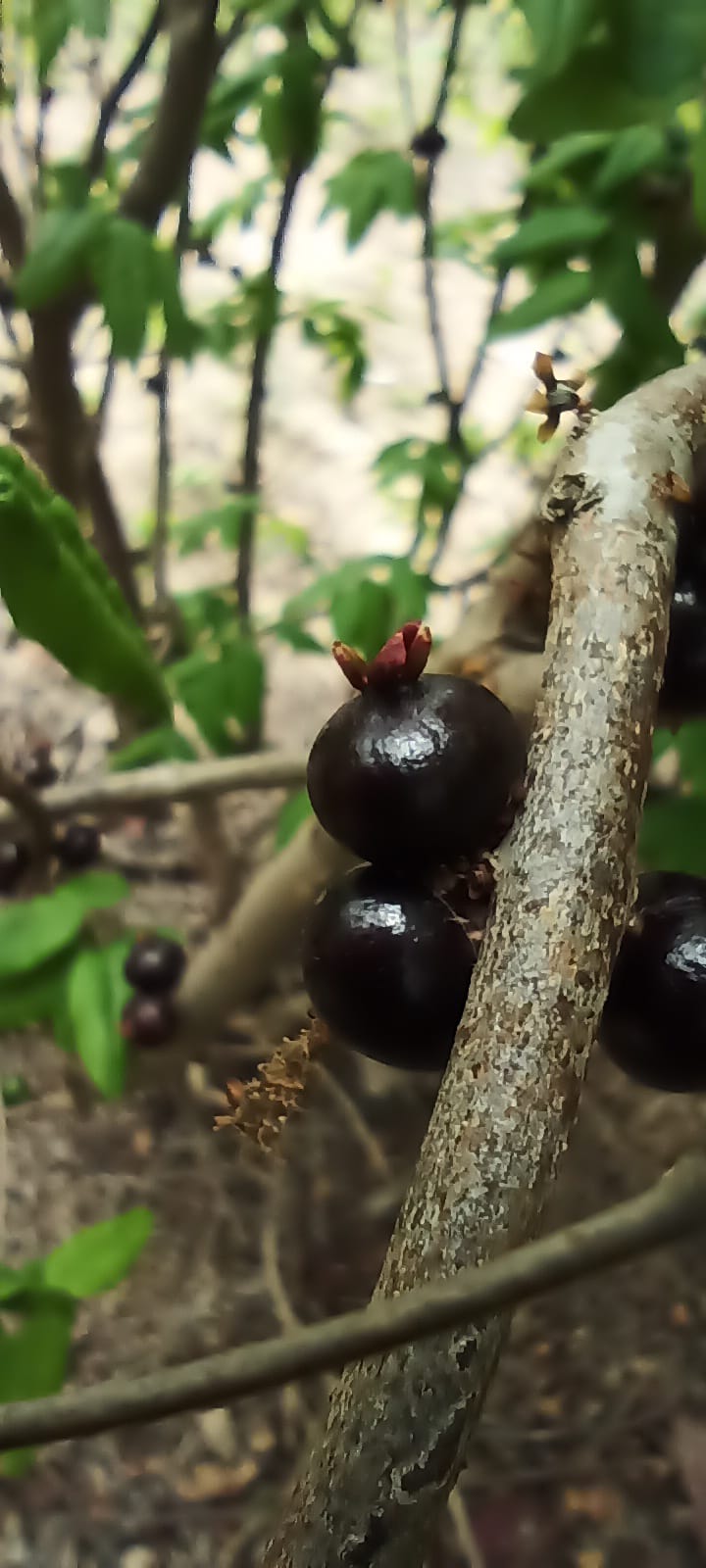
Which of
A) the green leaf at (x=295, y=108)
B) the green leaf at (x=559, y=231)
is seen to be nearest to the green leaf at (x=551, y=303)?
the green leaf at (x=559, y=231)

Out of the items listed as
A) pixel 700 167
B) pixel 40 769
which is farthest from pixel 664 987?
pixel 40 769

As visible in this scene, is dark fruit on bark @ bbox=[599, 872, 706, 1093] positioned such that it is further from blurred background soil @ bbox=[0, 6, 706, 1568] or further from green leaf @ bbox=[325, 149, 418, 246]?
green leaf @ bbox=[325, 149, 418, 246]

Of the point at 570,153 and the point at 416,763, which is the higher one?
the point at 570,153

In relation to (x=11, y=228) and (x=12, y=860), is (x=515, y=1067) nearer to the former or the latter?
(x=12, y=860)

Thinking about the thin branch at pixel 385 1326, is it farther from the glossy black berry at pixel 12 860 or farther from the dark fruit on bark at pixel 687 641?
the glossy black berry at pixel 12 860

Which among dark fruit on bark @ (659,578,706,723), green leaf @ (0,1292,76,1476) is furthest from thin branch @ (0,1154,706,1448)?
green leaf @ (0,1292,76,1476)

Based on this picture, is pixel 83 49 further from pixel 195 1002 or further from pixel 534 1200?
pixel 534 1200
